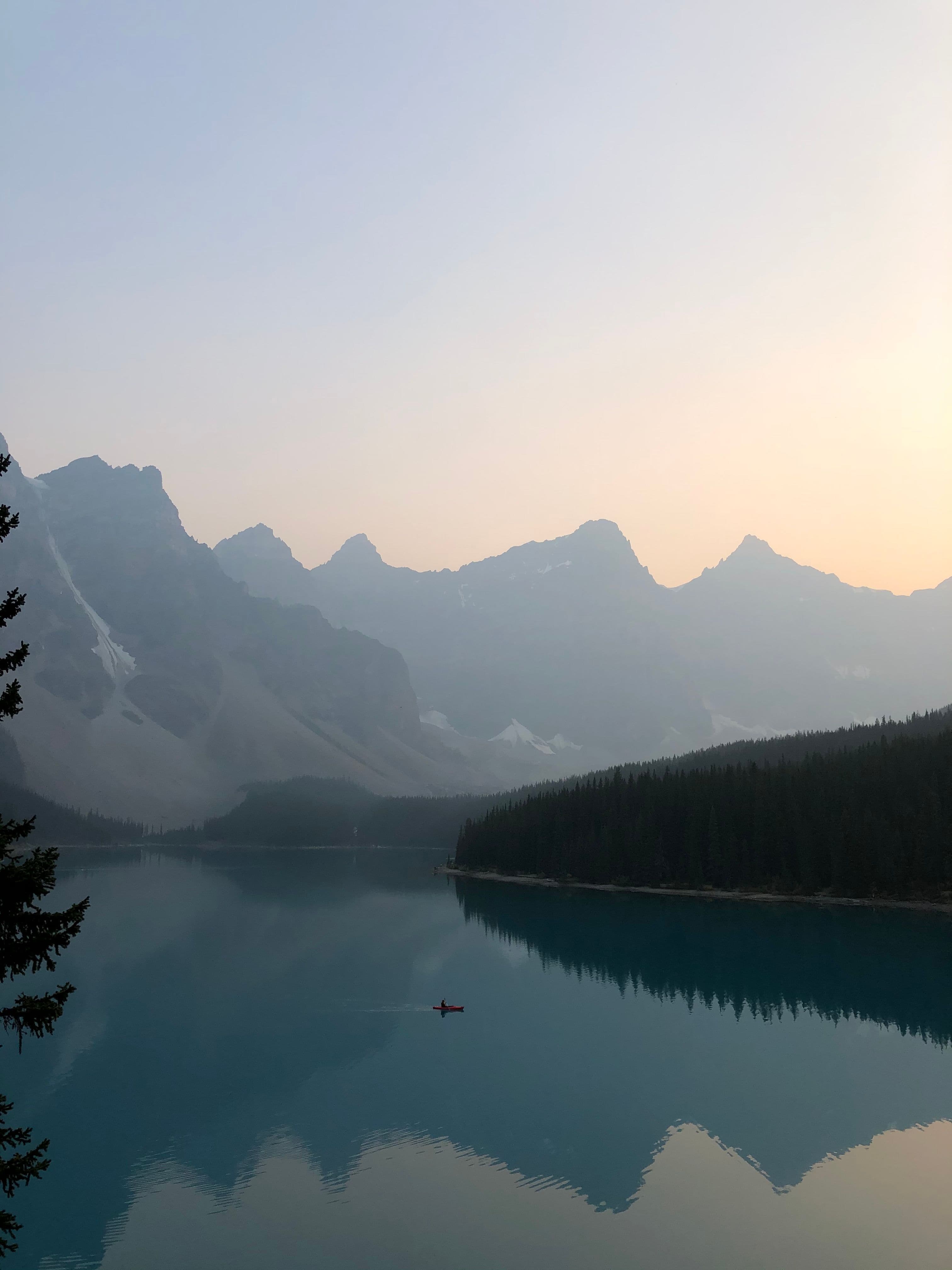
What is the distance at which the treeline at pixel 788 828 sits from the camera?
438 ft

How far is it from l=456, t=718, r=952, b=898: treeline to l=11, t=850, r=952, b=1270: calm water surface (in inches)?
1218

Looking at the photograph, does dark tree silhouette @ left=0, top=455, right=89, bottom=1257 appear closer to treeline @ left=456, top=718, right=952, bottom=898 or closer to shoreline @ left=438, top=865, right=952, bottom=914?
shoreline @ left=438, top=865, right=952, bottom=914

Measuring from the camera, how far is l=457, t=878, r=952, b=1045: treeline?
248 ft

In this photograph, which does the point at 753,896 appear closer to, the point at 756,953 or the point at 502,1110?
the point at 756,953

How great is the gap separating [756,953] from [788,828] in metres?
51.5

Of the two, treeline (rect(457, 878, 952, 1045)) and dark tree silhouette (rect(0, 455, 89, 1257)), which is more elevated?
dark tree silhouette (rect(0, 455, 89, 1257))

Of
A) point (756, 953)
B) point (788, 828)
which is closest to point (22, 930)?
point (756, 953)

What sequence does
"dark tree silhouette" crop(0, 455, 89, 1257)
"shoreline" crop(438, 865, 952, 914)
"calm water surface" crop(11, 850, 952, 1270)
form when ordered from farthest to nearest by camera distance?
"shoreline" crop(438, 865, 952, 914) → "calm water surface" crop(11, 850, 952, 1270) → "dark tree silhouette" crop(0, 455, 89, 1257)

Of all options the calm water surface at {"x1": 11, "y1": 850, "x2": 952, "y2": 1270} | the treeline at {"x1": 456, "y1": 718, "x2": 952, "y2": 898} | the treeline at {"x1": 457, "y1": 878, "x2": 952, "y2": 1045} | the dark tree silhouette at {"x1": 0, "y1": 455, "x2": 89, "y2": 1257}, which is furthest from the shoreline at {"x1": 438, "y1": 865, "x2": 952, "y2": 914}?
the dark tree silhouette at {"x1": 0, "y1": 455, "x2": 89, "y2": 1257}

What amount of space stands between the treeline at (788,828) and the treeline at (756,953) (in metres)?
8.40

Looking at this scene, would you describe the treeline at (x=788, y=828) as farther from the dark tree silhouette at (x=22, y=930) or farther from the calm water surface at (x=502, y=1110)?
the dark tree silhouette at (x=22, y=930)

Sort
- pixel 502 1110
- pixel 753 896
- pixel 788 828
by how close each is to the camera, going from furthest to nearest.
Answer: pixel 788 828, pixel 753 896, pixel 502 1110

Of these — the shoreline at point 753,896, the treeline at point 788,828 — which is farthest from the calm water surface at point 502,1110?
the treeline at point 788,828

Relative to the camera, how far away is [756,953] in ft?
327
